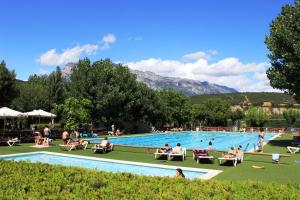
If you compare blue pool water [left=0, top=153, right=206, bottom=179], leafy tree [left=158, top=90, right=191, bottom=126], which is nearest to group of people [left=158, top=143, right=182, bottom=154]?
blue pool water [left=0, top=153, right=206, bottom=179]

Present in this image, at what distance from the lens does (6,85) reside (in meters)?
40.8

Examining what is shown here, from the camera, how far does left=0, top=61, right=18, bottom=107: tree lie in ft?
132

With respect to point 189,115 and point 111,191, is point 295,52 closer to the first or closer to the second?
point 111,191

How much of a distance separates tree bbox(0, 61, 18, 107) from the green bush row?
3359 centimetres

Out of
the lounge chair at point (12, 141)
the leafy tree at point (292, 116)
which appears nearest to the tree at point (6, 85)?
the lounge chair at point (12, 141)

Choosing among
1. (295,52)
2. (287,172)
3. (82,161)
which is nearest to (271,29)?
(295,52)

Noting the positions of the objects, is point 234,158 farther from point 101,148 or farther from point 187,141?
point 187,141

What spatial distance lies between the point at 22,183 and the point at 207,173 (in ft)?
29.0

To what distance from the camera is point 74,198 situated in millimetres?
6656

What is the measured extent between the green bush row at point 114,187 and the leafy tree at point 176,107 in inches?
2040

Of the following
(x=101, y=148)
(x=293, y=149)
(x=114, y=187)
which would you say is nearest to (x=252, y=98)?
(x=293, y=149)

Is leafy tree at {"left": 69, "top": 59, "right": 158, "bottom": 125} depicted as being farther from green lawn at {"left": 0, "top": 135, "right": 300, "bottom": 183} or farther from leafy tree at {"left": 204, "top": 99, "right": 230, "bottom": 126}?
leafy tree at {"left": 204, "top": 99, "right": 230, "bottom": 126}

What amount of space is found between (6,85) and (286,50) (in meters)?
30.2

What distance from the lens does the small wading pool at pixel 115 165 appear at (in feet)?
50.8
